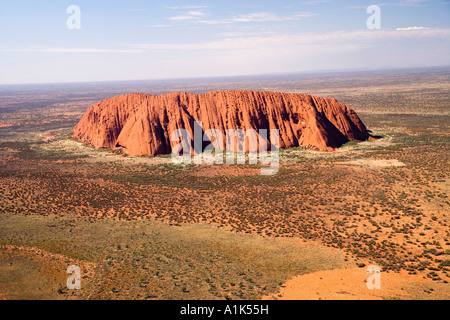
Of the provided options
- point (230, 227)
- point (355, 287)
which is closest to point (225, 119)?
point (230, 227)

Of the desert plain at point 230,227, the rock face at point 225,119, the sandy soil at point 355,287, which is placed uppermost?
the rock face at point 225,119

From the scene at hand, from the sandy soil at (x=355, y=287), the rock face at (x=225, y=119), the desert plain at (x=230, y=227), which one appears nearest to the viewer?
the sandy soil at (x=355, y=287)

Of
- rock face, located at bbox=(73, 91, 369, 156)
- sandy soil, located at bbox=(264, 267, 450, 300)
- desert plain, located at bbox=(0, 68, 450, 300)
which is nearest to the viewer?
sandy soil, located at bbox=(264, 267, 450, 300)

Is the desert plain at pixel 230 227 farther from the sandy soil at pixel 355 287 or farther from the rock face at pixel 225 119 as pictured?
the rock face at pixel 225 119

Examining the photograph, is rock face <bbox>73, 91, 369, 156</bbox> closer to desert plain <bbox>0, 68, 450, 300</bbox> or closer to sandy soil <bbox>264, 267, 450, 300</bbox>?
desert plain <bbox>0, 68, 450, 300</bbox>

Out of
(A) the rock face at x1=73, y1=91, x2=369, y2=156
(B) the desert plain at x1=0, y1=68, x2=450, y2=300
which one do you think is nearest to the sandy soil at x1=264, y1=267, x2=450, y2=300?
(B) the desert plain at x1=0, y1=68, x2=450, y2=300

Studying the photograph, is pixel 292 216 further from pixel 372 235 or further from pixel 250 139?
pixel 250 139

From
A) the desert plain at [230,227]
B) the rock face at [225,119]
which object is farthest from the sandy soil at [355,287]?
the rock face at [225,119]
